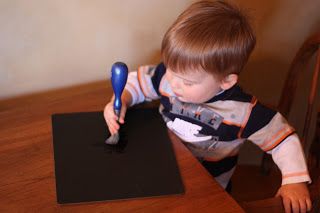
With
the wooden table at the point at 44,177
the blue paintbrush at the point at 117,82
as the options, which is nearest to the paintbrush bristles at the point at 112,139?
the blue paintbrush at the point at 117,82

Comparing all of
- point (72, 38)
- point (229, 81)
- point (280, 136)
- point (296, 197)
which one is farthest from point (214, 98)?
point (72, 38)

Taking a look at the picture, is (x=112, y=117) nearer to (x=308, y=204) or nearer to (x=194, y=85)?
(x=194, y=85)

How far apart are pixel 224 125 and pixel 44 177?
41cm

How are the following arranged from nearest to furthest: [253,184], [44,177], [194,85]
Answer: [44,177] < [194,85] < [253,184]

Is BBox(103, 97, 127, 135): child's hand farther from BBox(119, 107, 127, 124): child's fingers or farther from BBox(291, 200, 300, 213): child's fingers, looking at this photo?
BBox(291, 200, 300, 213): child's fingers

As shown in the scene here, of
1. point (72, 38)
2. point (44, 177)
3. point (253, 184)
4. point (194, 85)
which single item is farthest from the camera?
point (253, 184)

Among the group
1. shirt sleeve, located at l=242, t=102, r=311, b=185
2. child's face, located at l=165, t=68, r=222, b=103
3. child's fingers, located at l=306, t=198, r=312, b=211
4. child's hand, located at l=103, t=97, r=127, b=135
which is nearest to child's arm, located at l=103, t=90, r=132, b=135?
child's hand, located at l=103, t=97, r=127, b=135

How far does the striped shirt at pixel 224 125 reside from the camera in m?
0.83

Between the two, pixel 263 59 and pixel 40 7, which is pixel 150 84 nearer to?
pixel 40 7

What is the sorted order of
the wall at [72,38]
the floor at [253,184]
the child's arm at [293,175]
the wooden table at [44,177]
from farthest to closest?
the floor at [253,184], the wall at [72,38], the child's arm at [293,175], the wooden table at [44,177]

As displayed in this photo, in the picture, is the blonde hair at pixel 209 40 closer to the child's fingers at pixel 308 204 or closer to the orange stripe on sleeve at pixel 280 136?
the orange stripe on sleeve at pixel 280 136

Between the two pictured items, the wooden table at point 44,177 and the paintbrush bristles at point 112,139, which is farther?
the paintbrush bristles at point 112,139

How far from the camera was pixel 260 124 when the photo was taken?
86cm

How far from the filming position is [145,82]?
0.96 meters
